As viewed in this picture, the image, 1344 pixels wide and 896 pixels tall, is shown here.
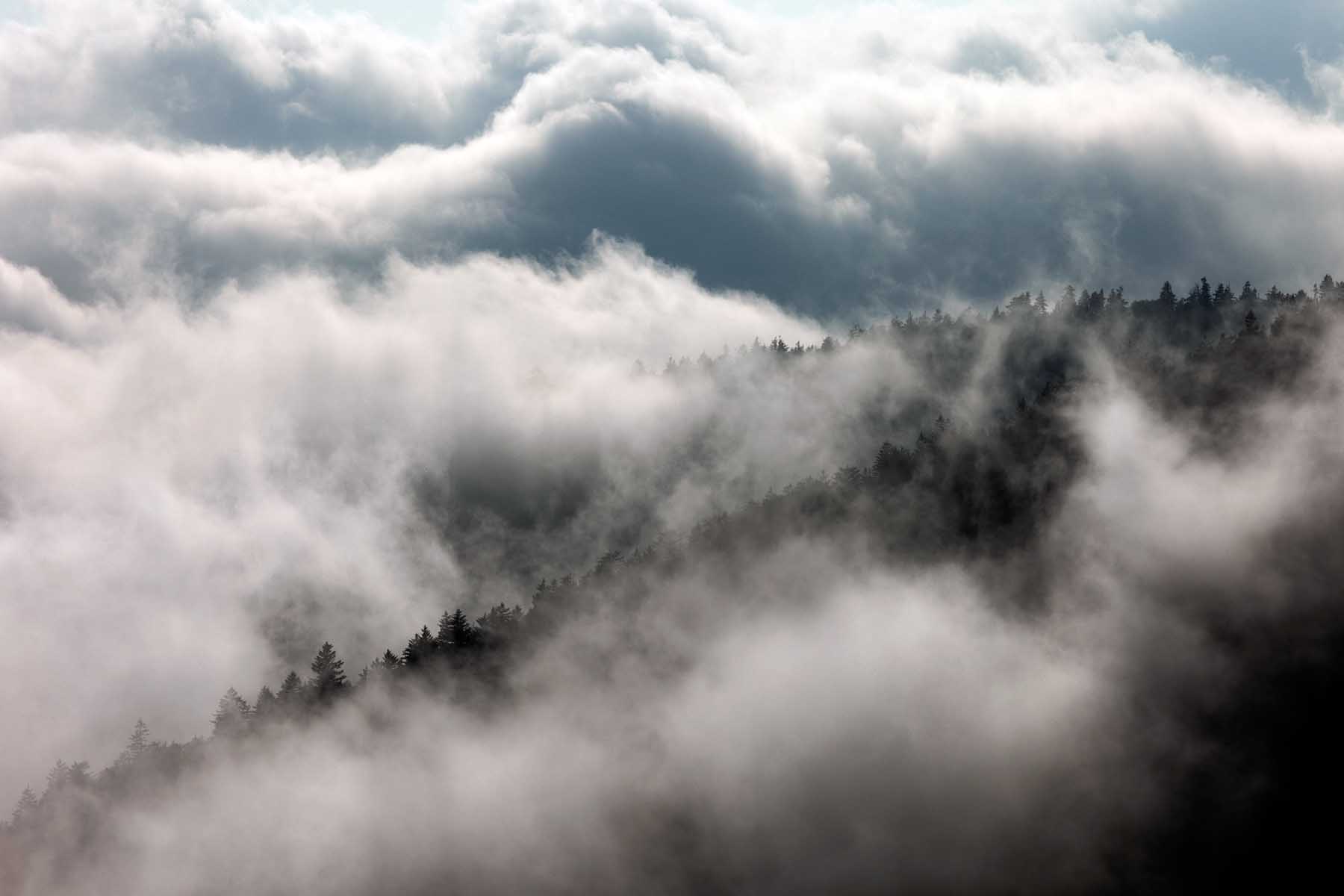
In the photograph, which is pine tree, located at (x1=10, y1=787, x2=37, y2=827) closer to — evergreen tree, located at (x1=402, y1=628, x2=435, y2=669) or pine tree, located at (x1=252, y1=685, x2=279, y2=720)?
pine tree, located at (x1=252, y1=685, x2=279, y2=720)

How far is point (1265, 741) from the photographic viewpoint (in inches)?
5438

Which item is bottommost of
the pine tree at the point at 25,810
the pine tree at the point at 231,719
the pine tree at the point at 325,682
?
the pine tree at the point at 25,810

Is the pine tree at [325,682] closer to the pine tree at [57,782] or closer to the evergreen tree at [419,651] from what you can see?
the evergreen tree at [419,651]

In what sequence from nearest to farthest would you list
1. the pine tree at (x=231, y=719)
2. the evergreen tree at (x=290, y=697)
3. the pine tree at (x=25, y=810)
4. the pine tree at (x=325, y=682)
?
the pine tree at (x=25, y=810) < the pine tree at (x=231, y=719) < the evergreen tree at (x=290, y=697) < the pine tree at (x=325, y=682)

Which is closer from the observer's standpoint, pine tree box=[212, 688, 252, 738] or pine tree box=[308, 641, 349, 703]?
pine tree box=[212, 688, 252, 738]

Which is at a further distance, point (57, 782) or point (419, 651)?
point (419, 651)

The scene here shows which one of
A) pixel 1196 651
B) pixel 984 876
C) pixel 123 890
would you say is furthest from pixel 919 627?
pixel 123 890

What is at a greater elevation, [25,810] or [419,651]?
[419,651]

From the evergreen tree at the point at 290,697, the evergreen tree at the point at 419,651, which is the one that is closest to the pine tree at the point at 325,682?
the evergreen tree at the point at 290,697

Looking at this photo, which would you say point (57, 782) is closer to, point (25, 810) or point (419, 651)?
point (25, 810)

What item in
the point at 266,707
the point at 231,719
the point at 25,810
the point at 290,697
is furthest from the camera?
the point at 290,697

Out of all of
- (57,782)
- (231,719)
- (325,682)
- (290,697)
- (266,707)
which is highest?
(325,682)

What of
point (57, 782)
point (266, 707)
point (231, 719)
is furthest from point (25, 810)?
point (266, 707)

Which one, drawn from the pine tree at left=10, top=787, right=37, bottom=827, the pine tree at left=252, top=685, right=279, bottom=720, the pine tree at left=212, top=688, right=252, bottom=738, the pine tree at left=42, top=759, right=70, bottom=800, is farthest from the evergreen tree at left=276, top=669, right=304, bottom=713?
the pine tree at left=10, top=787, right=37, bottom=827
